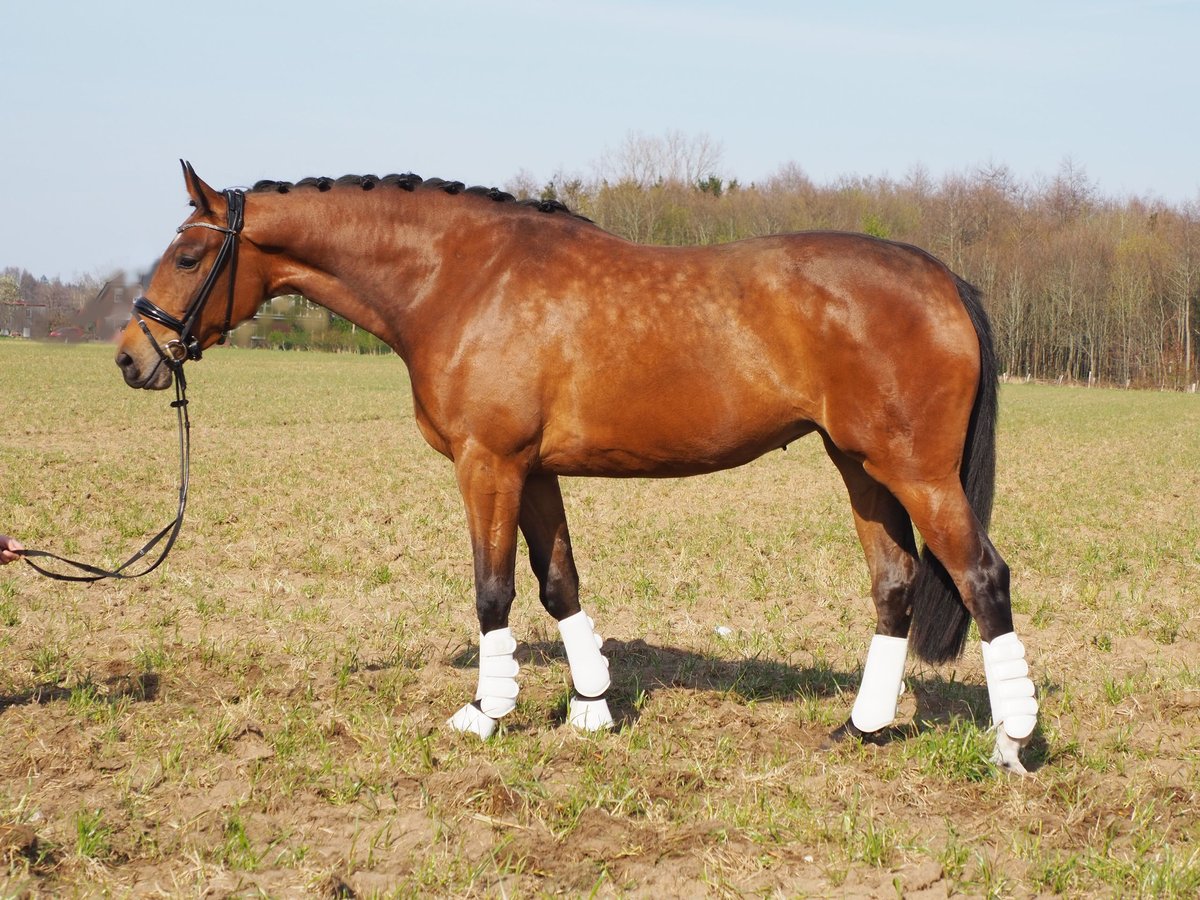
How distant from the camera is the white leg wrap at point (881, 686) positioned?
5.25 meters

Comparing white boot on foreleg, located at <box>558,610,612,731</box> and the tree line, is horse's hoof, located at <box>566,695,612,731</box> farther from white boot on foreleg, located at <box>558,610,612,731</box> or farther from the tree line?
the tree line

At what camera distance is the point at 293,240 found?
220 inches

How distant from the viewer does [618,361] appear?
5168 mm

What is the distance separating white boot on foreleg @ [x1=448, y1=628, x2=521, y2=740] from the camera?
5254 mm

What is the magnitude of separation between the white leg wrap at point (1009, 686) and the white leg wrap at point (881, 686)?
538 mm

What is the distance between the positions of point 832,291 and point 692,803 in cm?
252

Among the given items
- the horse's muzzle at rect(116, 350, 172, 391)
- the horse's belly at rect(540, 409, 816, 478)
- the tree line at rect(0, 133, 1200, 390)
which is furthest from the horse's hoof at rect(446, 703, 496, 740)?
the tree line at rect(0, 133, 1200, 390)

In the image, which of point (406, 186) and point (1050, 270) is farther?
point (1050, 270)

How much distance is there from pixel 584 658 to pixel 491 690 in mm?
576

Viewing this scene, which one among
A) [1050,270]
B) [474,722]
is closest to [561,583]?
[474,722]

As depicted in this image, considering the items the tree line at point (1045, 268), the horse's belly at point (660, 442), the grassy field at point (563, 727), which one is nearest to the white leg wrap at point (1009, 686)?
the grassy field at point (563, 727)

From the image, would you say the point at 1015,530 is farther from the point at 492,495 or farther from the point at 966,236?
the point at 966,236

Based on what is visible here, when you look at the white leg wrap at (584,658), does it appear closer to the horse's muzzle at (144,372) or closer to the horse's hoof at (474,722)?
the horse's hoof at (474,722)

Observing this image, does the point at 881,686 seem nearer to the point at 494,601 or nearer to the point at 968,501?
the point at 968,501
